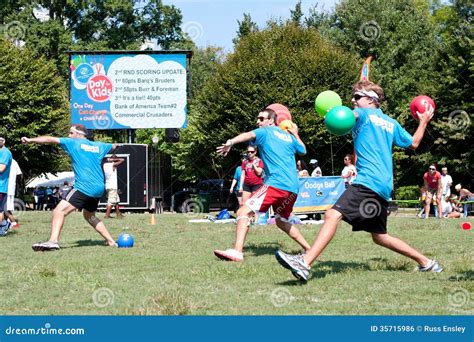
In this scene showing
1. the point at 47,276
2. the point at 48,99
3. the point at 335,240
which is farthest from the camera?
the point at 48,99

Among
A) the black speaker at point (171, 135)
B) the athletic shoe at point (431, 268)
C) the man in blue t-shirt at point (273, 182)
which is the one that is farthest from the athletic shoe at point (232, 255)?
the black speaker at point (171, 135)

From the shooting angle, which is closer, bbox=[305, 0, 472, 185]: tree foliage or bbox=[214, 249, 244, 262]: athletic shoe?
bbox=[214, 249, 244, 262]: athletic shoe

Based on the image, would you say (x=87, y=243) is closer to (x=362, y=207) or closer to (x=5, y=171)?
(x=5, y=171)

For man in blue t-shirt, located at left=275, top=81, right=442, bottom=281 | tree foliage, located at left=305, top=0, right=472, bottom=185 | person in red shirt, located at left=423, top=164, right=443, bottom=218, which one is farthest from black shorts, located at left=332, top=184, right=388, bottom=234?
tree foliage, located at left=305, top=0, right=472, bottom=185

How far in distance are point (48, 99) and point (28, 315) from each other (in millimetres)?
35895

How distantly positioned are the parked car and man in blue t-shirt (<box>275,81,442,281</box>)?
78.4 ft

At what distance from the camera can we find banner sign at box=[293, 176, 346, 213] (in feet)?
61.4

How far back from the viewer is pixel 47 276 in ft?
25.5

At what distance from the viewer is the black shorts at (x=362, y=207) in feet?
23.3

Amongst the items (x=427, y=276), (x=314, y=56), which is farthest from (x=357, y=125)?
(x=314, y=56)

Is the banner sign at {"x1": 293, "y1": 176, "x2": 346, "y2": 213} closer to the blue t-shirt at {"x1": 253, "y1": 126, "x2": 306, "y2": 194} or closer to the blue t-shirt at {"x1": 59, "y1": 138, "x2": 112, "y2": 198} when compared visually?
the blue t-shirt at {"x1": 59, "y1": 138, "x2": 112, "y2": 198}

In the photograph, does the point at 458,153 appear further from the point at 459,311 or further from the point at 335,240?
the point at 459,311

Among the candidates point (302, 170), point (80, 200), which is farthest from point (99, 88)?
point (80, 200)

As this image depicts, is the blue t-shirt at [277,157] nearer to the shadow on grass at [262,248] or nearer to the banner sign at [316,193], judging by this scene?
the shadow on grass at [262,248]
